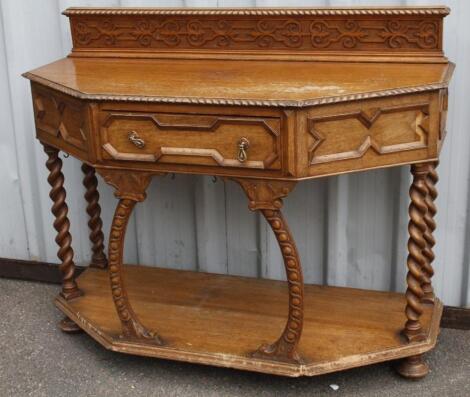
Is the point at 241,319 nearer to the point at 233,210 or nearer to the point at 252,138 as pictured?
the point at 233,210

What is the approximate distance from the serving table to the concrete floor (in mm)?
96

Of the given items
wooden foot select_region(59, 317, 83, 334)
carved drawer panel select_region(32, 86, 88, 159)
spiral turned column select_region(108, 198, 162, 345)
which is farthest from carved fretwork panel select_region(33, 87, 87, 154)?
wooden foot select_region(59, 317, 83, 334)

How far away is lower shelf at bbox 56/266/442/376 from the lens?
254cm

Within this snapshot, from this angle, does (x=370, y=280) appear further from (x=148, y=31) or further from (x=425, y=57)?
(x=148, y=31)

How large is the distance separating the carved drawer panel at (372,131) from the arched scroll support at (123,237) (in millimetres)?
545

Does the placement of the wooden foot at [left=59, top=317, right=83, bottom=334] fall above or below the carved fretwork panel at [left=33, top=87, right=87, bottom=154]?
below

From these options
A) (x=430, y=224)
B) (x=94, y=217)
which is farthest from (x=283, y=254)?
(x=94, y=217)

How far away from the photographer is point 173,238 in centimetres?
323

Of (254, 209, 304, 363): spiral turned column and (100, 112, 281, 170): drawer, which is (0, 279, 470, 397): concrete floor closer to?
(254, 209, 304, 363): spiral turned column

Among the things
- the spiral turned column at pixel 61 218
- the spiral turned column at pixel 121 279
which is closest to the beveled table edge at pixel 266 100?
the spiral turned column at pixel 121 279

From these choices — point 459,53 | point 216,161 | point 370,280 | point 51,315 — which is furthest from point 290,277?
point 51,315

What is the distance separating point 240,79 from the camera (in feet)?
7.86

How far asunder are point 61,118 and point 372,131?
98cm

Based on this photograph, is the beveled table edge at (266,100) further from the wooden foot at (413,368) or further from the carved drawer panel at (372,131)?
the wooden foot at (413,368)
